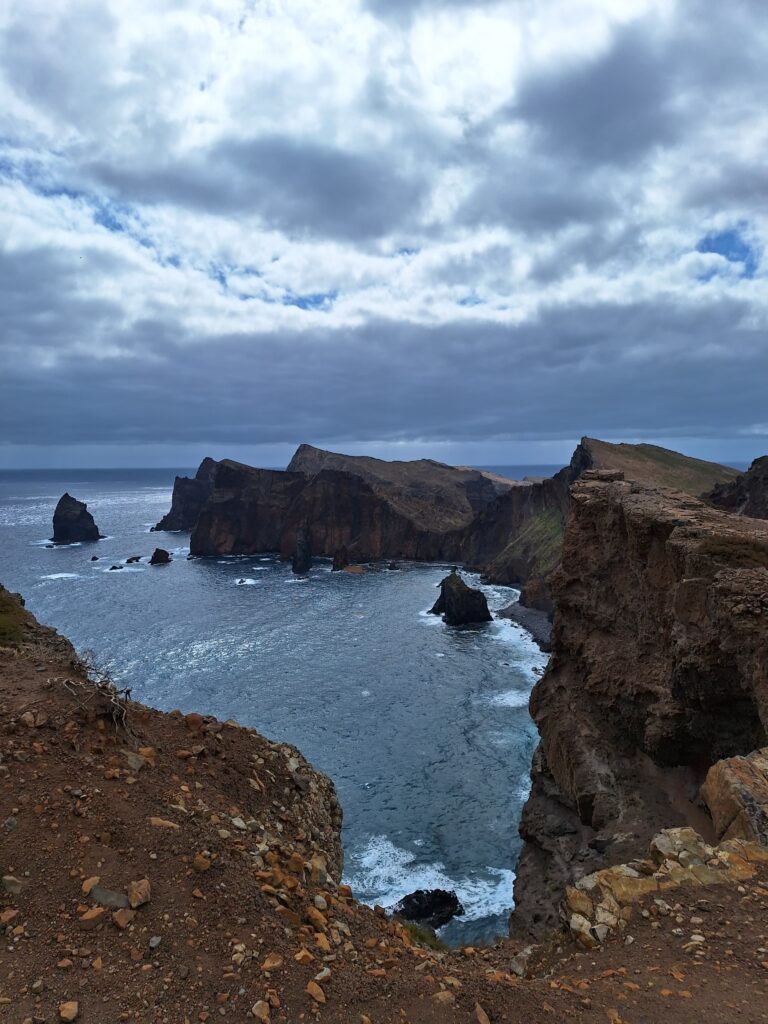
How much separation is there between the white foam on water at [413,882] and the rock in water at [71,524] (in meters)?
141

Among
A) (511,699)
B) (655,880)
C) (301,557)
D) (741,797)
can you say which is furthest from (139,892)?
(301,557)

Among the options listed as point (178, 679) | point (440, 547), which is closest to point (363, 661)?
point (178, 679)

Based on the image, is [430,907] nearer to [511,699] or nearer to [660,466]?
[511,699]

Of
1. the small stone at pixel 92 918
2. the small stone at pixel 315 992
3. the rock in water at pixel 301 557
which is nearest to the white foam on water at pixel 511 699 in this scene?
the small stone at pixel 315 992

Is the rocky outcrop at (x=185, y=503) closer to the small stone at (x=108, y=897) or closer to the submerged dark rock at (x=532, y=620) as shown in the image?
the submerged dark rock at (x=532, y=620)

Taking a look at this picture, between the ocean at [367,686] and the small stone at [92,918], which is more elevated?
the small stone at [92,918]

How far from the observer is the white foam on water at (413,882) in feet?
95.9

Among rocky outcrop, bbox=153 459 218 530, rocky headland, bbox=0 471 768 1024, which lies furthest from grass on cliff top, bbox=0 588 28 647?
rocky outcrop, bbox=153 459 218 530

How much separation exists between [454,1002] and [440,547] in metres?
135

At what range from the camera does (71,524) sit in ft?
500

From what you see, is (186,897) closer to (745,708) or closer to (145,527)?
(745,708)

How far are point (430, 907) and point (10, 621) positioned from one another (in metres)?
22.3

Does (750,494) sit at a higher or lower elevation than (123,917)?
higher

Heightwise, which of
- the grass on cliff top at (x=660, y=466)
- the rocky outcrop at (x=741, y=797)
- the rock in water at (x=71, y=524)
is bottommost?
the rock in water at (x=71, y=524)
